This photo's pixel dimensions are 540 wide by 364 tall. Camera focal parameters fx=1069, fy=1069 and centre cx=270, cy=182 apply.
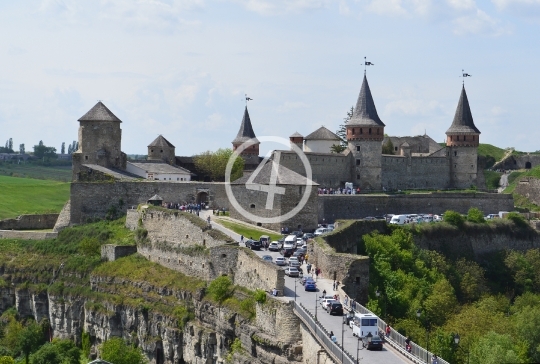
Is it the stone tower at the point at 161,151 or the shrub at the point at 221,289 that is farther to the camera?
the stone tower at the point at 161,151

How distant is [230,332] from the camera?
54.2 m

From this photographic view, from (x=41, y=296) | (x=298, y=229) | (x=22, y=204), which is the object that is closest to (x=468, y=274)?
(x=298, y=229)

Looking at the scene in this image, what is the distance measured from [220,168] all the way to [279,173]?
1752cm

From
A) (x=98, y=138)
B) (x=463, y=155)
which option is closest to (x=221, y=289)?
(x=98, y=138)

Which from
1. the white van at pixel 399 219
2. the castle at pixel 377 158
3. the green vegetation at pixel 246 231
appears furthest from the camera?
the castle at pixel 377 158

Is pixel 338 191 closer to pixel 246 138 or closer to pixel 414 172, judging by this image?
pixel 414 172

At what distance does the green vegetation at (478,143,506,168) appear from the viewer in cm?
12798

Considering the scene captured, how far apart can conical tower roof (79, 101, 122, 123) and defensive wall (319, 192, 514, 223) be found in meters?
18.0

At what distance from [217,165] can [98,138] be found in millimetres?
11767

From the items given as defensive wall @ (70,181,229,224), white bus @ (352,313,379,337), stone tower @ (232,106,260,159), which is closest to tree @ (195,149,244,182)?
stone tower @ (232,106,260,159)

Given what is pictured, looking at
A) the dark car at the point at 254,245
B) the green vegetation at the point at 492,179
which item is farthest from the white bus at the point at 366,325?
the green vegetation at the point at 492,179

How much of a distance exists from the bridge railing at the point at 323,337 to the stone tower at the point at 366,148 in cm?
4297

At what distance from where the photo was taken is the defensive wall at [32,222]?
284 feet

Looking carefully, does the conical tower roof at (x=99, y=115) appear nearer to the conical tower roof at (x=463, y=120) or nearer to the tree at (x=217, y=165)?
the tree at (x=217, y=165)
